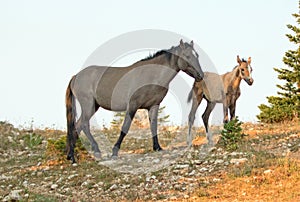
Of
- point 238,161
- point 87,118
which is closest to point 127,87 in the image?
point 87,118

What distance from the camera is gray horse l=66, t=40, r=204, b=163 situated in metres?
11.7

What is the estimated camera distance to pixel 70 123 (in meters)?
12.7

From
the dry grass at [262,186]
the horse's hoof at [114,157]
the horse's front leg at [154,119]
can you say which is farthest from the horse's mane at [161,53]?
the dry grass at [262,186]

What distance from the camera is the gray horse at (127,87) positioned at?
38.4 feet

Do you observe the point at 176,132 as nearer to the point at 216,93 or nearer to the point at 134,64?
the point at 216,93

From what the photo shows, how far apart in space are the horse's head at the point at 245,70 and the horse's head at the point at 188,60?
7.28 feet

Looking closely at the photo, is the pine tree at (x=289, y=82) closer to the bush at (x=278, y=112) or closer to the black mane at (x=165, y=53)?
the bush at (x=278, y=112)

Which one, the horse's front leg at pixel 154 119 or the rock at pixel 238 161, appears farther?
the horse's front leg at pixel 154 119

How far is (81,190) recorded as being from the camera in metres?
9.15

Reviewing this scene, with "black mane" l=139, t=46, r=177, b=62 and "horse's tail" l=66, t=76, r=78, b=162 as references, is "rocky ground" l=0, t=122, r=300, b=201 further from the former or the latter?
"black mane" l=139, t=46, r=177, b=62

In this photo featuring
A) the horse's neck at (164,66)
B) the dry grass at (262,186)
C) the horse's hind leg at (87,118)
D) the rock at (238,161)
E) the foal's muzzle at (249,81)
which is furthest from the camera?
the foal's muzzle at (249,81)

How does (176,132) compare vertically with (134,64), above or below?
below

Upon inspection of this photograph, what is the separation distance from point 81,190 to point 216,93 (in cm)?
592

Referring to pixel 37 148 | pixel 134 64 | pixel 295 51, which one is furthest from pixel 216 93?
pixel 295 51
